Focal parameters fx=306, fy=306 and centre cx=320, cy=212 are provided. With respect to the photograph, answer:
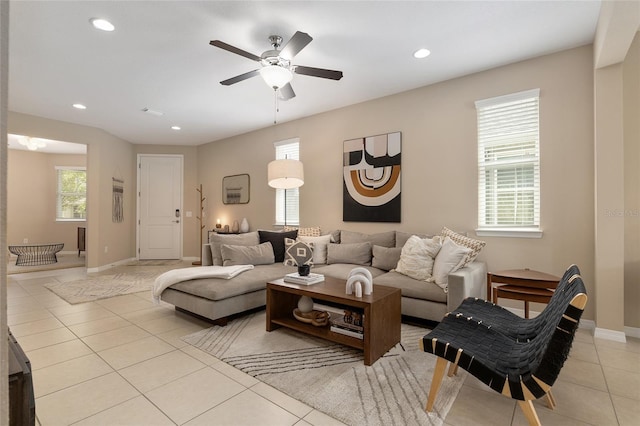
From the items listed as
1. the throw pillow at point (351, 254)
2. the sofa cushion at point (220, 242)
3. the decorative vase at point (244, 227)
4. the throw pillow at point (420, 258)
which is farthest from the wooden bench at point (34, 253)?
the throw pillow at point (420, 258)

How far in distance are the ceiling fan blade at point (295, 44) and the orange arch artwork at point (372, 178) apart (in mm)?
2007

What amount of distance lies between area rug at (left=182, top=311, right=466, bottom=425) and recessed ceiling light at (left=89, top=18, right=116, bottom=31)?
2.79 m

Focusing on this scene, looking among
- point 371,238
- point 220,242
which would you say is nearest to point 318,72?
point 371,238

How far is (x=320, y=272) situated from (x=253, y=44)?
8.15ft

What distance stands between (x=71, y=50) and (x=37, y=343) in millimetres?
2758

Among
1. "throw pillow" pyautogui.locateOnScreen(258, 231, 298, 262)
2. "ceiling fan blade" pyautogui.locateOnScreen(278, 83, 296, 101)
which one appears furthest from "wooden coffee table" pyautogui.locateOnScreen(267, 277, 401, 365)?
"ceiling fan blade" pyautogui.locateOnScreen(278, 83, 296, 101)

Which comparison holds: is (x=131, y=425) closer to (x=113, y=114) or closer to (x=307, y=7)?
(x=307, y=7)

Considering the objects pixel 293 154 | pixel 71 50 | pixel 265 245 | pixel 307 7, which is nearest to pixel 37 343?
pixel 265 245

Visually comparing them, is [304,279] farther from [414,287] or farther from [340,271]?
[414,287]

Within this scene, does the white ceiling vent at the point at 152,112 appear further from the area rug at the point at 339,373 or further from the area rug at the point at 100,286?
the area rug at the point at 339,373

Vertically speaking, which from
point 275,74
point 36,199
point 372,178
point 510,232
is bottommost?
point 510,232

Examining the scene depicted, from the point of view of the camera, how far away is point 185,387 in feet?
6.41

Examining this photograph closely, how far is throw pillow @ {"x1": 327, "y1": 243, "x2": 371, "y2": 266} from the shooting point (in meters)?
3.90

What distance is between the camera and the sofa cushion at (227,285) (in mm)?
2918
